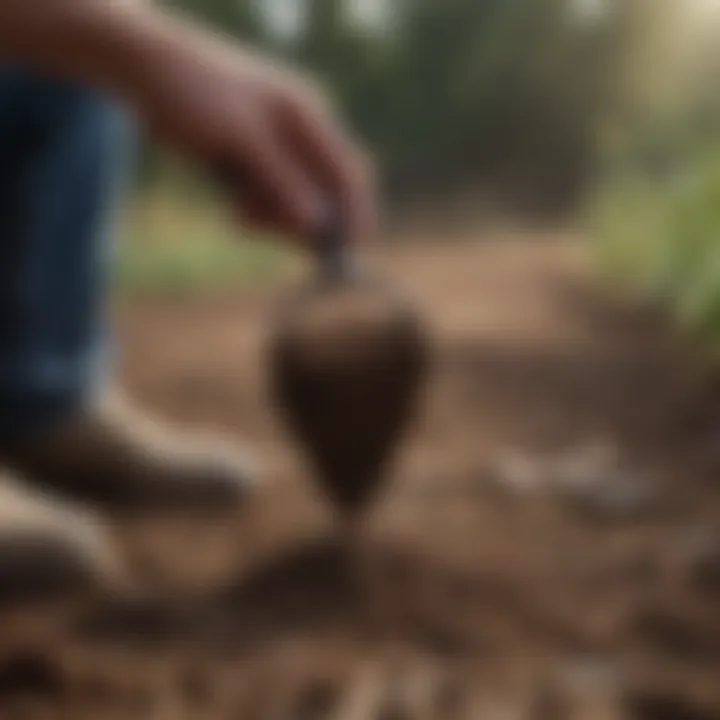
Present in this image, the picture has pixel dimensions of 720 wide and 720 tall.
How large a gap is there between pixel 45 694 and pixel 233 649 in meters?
0.10

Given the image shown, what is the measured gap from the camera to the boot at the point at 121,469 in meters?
0.88

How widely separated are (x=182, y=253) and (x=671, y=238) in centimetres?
58

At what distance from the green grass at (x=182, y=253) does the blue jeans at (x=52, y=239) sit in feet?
2.18

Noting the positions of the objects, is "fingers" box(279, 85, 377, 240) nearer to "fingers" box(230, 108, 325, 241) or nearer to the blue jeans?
"fingers" box(230, 108, 325, 241)

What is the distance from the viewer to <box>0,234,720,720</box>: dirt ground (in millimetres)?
615

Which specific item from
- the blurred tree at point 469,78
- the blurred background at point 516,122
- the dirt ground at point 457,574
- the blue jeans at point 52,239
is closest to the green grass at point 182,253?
the blurred background at point 516,122

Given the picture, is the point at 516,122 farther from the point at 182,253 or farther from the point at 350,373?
the point at 350,373

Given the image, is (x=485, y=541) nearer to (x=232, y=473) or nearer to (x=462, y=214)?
(x=232, y=473)

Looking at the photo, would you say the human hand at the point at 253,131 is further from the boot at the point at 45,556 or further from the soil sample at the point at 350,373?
the boot at the point at 45,556

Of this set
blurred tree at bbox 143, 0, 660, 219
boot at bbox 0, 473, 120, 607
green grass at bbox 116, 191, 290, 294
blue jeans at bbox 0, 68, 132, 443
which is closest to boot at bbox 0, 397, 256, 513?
blue jeans at bbox 0, 68, 132, 443

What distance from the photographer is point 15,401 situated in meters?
0.88

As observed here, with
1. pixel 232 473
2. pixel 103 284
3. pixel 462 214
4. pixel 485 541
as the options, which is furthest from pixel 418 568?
pixel 462 214

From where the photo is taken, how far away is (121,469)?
2.92ft

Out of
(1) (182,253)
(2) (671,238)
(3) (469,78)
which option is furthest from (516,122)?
(1) (182,253)
